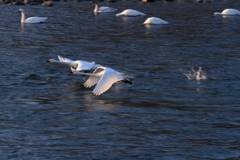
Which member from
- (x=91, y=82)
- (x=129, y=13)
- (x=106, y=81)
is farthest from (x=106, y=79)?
(x=129, y=13)

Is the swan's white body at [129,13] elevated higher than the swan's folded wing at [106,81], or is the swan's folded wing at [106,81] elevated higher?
the swan's folded wing at [106,81]

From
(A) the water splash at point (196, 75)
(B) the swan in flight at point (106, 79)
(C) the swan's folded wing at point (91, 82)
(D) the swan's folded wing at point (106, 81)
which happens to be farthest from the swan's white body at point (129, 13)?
(D) the swan's folded wing at point (106, 81)

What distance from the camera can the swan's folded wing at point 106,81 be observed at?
1340cm

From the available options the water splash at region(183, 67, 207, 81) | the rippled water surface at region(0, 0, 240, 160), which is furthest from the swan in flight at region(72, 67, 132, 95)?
the water splash at region(183, 67, 207, 81)

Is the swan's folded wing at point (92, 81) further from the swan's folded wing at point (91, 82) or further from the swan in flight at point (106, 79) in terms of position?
the swan in flight at point (106, 79)

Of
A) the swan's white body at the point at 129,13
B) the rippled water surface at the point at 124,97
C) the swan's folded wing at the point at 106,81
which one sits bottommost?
the rippled water surface at the point at 124,97

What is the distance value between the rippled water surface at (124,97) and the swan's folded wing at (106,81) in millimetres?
289

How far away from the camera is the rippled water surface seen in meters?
10.2

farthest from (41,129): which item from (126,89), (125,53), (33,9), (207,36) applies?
(33,9)

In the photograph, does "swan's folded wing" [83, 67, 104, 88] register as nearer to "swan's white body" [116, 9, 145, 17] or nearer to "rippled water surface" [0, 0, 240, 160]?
"rippled water surface" [0, 0, 240, 160]

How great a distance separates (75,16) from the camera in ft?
108

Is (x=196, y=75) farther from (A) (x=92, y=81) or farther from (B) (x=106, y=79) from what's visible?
(B) (x=106, y=79)

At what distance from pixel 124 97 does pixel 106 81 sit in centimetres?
66

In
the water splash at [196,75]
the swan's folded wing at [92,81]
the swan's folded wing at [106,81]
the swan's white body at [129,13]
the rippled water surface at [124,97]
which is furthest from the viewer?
the swan's white body at [129,13]
